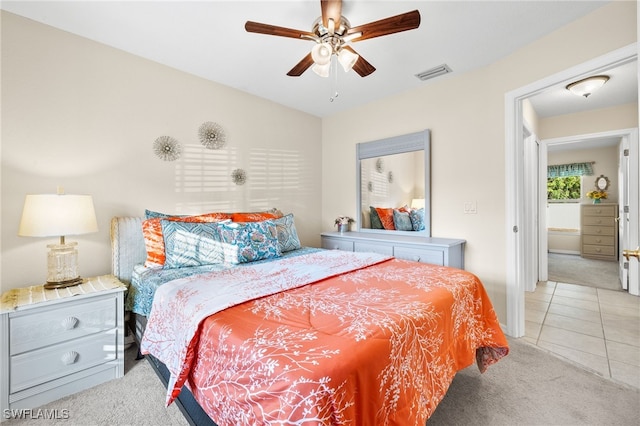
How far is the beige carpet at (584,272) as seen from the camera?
13.0 ft

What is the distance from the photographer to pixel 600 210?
5469 millimetres

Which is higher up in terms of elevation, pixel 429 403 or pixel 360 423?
pixel 360 423

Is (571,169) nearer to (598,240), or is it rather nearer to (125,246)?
(598,240)

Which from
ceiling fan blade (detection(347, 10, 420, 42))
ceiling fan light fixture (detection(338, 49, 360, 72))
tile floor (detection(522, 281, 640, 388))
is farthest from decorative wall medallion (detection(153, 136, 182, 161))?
tile floor (detection(522, 281, 640, 388))

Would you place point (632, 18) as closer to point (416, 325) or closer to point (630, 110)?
point (416, 325)

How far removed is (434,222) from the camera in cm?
310

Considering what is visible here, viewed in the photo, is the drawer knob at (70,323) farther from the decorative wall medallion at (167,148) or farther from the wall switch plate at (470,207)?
the wall switch plate at (470,207)

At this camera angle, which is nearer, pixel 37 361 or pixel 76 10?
pixel 37 361

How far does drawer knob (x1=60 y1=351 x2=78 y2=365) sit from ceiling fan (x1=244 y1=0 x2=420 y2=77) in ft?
7.63

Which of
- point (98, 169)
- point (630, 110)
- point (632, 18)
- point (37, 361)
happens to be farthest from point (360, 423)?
point (630, 110)

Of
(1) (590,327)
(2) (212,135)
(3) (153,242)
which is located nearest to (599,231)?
(1) (590,327)

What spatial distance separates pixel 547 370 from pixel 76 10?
4.21m

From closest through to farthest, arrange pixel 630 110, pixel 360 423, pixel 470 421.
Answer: pixel 360 423 → pixel 470 421 → pixel 630 110

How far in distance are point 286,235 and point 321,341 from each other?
186 centimetres
